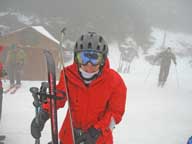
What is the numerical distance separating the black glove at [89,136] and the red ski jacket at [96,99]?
0.21 feet

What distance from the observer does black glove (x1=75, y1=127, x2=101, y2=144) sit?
2008 mm

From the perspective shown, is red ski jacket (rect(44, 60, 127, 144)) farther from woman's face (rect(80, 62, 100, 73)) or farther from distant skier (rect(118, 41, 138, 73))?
distant skier (rect(118, 41, 138, 73))

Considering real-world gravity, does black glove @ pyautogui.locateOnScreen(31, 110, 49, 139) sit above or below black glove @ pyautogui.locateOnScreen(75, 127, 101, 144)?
above

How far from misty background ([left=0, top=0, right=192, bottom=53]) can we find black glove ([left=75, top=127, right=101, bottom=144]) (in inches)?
1091

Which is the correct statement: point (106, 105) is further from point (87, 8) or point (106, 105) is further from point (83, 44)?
point (87, 8)

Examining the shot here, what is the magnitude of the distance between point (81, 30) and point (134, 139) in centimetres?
2802

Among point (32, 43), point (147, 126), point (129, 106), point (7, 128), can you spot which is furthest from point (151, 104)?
point (32, 43)

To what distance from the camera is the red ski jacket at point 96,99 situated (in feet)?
7.04

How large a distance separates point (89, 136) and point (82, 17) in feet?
110

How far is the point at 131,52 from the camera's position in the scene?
103ft

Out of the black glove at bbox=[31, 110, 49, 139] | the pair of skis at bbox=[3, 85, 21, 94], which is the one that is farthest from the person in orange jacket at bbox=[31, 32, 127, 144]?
the pair of skis at bbox=[3, 85, 21, 94]

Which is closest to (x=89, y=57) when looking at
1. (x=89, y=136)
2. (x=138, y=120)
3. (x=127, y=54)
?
(x=89, y=136)

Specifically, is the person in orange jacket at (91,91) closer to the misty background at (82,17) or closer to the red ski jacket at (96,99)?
the red ski jacket at (96,99)

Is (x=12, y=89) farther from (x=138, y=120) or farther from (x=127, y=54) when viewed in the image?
(x=127, y=54)
